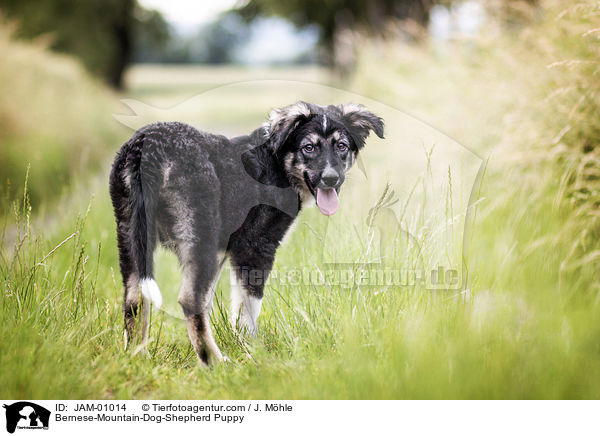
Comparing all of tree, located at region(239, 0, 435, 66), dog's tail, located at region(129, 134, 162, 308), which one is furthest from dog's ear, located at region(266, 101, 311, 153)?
tree, located at region(239, 0, 435, 66)

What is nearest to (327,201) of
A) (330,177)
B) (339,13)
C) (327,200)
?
(327,200)

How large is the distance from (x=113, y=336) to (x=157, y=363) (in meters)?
0.33

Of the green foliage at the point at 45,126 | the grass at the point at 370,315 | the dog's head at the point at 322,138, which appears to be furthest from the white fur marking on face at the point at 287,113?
the green foliage at the point at 45,126

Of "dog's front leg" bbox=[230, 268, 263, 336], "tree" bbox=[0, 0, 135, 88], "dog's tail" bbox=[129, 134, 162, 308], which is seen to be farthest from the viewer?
"tree" bbox=[0, 0, 135, 88]

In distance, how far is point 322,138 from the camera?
317cm

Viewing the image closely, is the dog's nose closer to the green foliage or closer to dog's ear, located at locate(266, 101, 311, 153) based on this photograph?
dog's ear, located at locate(266, 101, 311, 153)

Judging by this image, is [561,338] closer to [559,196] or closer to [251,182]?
[559,196]

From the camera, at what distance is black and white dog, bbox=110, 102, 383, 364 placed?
10.0ft

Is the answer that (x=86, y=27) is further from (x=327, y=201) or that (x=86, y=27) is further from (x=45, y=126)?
(x=327, y=201)

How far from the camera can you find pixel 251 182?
334 cm

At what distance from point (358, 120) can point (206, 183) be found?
39.9 inches

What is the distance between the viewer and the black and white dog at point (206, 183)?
10.0 feet
